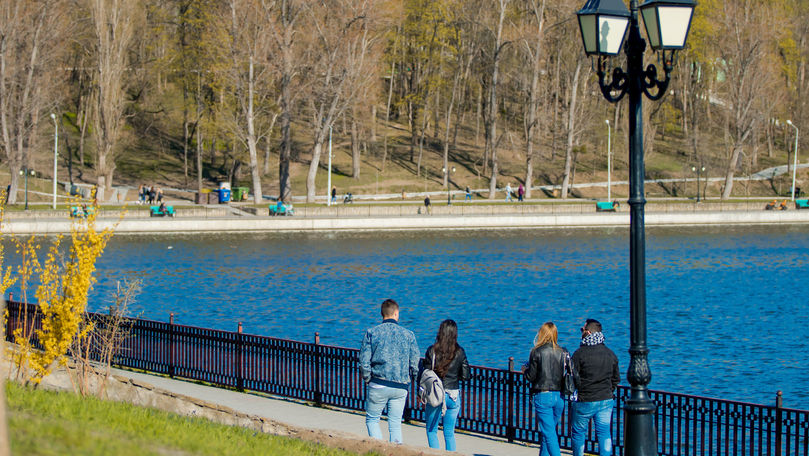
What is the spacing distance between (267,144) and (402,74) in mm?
26349

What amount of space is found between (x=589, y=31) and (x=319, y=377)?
7591mm

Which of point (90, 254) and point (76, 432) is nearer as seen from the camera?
point (76, 432)

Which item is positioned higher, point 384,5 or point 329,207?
point 384,5

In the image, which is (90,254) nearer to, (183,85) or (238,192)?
(238,192)

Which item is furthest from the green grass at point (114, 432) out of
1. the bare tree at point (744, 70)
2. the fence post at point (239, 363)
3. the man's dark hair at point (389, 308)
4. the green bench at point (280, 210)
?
the bare tree at point (744, 70)

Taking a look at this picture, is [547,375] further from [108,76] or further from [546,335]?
[108,76]

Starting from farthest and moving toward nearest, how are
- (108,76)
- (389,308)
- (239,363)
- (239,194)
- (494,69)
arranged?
(494,69), (239,194), (108,76), (239,363), (389,308)

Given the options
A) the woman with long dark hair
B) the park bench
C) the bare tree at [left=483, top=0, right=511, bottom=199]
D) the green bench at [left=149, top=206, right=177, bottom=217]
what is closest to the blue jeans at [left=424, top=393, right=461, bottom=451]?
the woman with long dark hair

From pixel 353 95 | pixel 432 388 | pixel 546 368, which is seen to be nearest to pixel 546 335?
pixel 546 368

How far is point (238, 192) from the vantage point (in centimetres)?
7225

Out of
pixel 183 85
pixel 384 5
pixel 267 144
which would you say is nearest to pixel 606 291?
pixel 384 5

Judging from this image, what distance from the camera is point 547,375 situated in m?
10.2

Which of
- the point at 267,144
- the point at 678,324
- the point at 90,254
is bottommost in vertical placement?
the point at 678,324

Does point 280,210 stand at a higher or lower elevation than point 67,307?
higher
